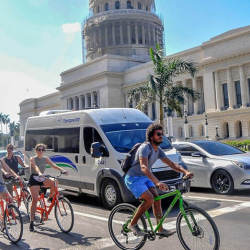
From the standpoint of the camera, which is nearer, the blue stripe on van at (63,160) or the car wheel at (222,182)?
the car wheel at (222,182)

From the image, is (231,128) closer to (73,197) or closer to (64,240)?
(73,197)

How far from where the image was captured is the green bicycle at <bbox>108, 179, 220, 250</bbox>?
4.48 meters

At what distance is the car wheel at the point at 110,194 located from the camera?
8.62m

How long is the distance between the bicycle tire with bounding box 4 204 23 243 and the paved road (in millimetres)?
139

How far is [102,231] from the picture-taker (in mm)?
6727

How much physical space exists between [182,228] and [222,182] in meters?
6.02

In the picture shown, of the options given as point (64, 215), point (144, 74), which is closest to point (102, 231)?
point (64, 215)

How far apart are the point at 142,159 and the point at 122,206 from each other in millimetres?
969

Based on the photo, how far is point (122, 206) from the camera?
5.35 meters

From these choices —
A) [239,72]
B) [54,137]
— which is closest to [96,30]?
[239,72]

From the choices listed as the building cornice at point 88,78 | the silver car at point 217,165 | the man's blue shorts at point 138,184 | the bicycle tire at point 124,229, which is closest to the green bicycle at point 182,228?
the bicycle tire at point 124,229

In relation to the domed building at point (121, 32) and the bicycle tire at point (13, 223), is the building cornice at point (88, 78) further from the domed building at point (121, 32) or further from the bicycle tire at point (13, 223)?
the bicycle tire at point (13, 223)

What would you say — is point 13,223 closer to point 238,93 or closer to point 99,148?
point 99,148

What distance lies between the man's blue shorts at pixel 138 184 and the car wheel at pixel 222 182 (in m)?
5.78
